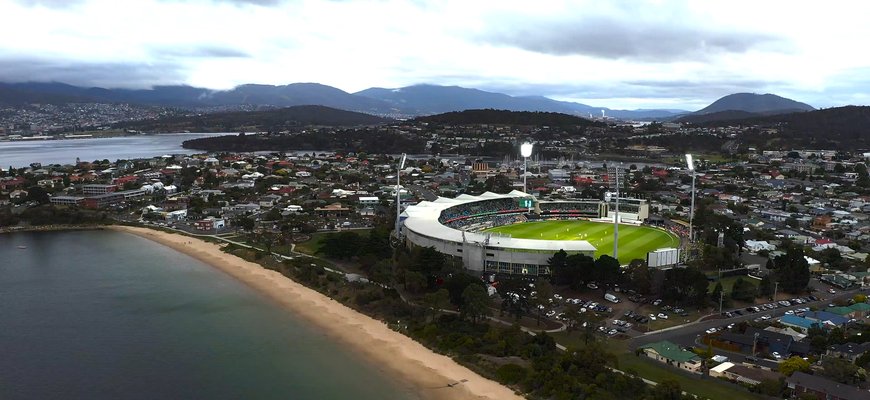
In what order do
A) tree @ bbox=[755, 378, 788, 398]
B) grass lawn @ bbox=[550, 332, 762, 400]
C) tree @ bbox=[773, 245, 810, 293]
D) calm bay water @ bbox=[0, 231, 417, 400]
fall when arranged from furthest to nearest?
tree @ bbox=[773, 245, 810, 293]
calm bay water @ bbox=[0, 231, 417, 400]
grass lawn @ bbox=[550, 332, 762, 400]
tree @ bbox=[755, 378, 788, 398]

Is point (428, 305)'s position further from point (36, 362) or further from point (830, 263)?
point (830, 263)

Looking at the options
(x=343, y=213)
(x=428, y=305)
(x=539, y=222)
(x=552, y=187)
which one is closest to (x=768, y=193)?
(x=552, y=187)

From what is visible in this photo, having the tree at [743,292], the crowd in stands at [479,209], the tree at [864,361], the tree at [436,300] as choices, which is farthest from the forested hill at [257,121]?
the tree at [864,361]

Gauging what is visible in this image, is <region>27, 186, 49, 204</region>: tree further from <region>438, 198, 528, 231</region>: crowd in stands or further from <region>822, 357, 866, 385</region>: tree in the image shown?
<region>822, 357, 866, 385</region>: tree

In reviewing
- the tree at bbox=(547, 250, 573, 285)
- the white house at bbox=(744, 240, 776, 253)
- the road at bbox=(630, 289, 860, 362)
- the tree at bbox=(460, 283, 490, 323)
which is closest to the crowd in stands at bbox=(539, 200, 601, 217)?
the white house at bbox=(744, 240, 776, 253)

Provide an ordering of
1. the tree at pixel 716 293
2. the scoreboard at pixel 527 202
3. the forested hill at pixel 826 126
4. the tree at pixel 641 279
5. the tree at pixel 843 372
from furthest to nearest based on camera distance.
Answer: the forested hill at pixel 826 126, the scoreboard at pixel 527 202, the tree at pixel 641 279, the tree at pixel 716 293, the tree at pixel 843 372

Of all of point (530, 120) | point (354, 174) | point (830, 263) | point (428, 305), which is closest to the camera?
point (428, 305)

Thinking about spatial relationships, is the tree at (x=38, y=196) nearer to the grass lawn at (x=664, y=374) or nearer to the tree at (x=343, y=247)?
the tree at (x=343, y=247)
